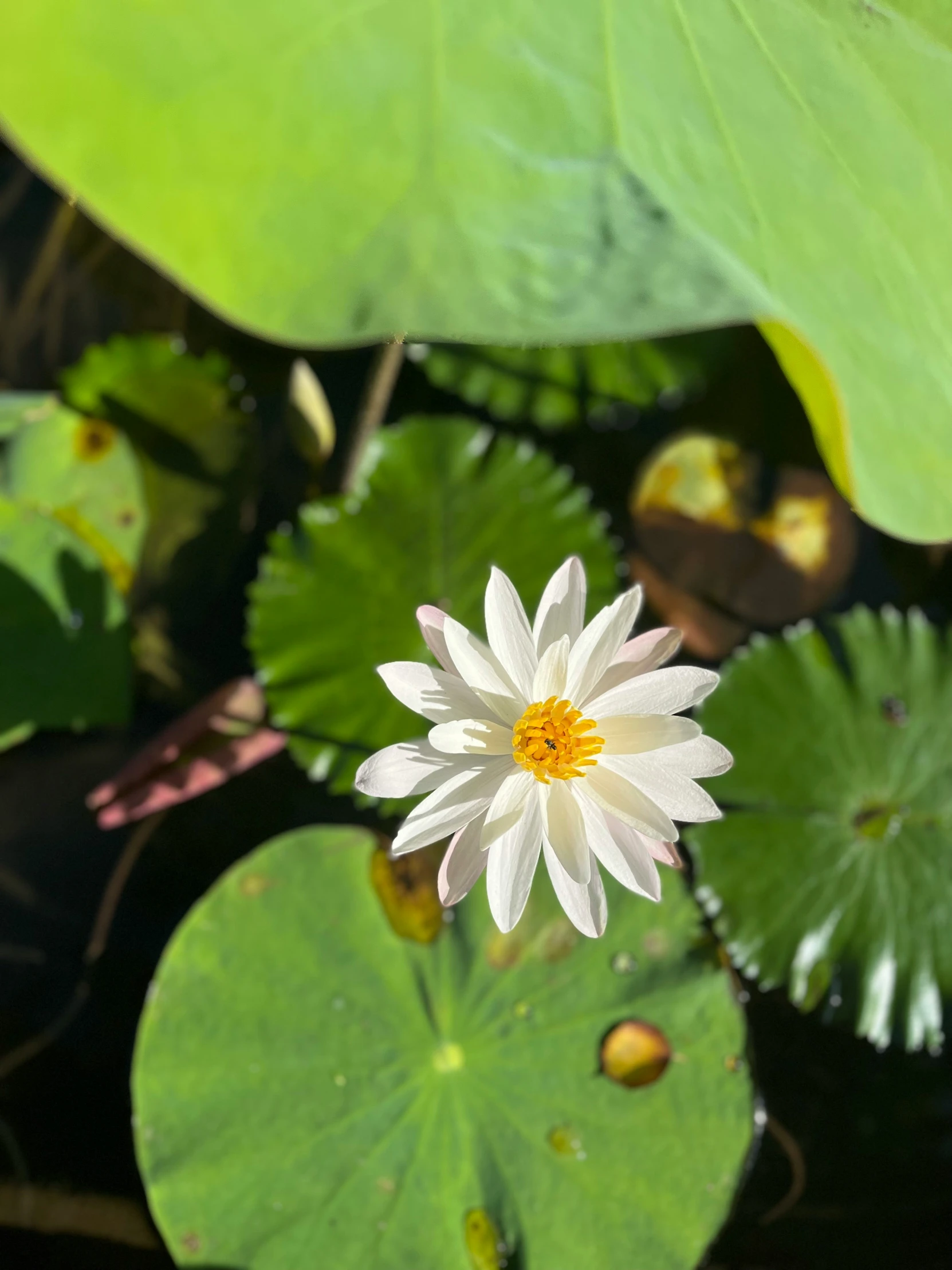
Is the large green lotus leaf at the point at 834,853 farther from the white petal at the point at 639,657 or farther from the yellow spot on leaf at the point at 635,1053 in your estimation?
the white petal at the point at 639,657

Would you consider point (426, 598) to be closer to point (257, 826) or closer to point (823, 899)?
point (257, 826)

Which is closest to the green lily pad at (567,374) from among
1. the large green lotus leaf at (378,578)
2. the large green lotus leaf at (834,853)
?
the large green lotus leaf at (378,578)

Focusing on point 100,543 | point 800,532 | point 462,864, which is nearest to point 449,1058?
point 462,864

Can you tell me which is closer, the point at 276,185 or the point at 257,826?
the point at 276,185

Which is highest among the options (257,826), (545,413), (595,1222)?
(545,413)

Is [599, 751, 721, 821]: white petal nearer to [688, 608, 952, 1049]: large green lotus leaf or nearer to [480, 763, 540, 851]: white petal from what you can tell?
[480, 763, 540, 851]: white petal

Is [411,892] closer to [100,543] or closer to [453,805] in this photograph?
[453,805]

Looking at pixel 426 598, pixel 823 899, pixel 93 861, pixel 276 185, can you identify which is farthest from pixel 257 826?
pixel 276 185
